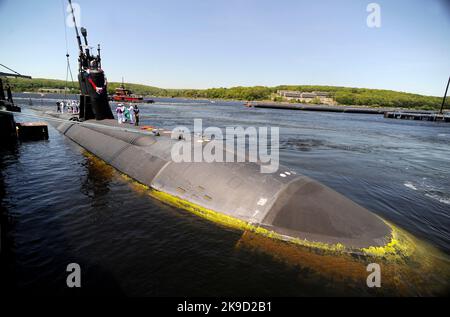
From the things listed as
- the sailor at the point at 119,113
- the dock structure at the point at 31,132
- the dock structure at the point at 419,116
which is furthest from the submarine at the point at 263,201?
the dock structure at the point at 419,116

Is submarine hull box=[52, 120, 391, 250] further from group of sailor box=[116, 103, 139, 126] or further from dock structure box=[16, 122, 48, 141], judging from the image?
dock structure box=[16, 122, 48, 141]

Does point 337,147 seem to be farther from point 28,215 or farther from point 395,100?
point 395,100

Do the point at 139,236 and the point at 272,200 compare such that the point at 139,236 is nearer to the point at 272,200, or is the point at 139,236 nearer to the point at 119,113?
the point at 272,200

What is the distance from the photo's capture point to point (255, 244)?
8641 millimetres

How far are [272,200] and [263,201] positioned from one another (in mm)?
333

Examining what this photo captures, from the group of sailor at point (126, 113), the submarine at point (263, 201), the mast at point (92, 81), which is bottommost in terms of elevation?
the submarine at point (263, 201)

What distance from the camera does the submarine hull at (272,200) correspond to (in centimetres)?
854

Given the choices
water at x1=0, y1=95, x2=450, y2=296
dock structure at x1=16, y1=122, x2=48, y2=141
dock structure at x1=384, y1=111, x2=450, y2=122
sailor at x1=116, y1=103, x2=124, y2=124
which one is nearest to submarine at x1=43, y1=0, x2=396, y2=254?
water at x1=0, y1=95, x2=450, y2=296

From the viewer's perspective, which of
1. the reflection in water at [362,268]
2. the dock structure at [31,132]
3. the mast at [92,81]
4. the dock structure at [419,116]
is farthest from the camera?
the dock structure at [419,116]

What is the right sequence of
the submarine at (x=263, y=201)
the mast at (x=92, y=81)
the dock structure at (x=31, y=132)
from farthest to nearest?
the dock structure at (x=31, y=132) < the mast at (x=92, y=81) < the submarine at (x=263, y=201)

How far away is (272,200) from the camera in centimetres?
944

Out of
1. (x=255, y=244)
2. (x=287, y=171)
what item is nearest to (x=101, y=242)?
(x=255, y=244)

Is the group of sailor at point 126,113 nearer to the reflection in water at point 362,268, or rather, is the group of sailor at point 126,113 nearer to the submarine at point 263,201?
the submarine at point 263,201
